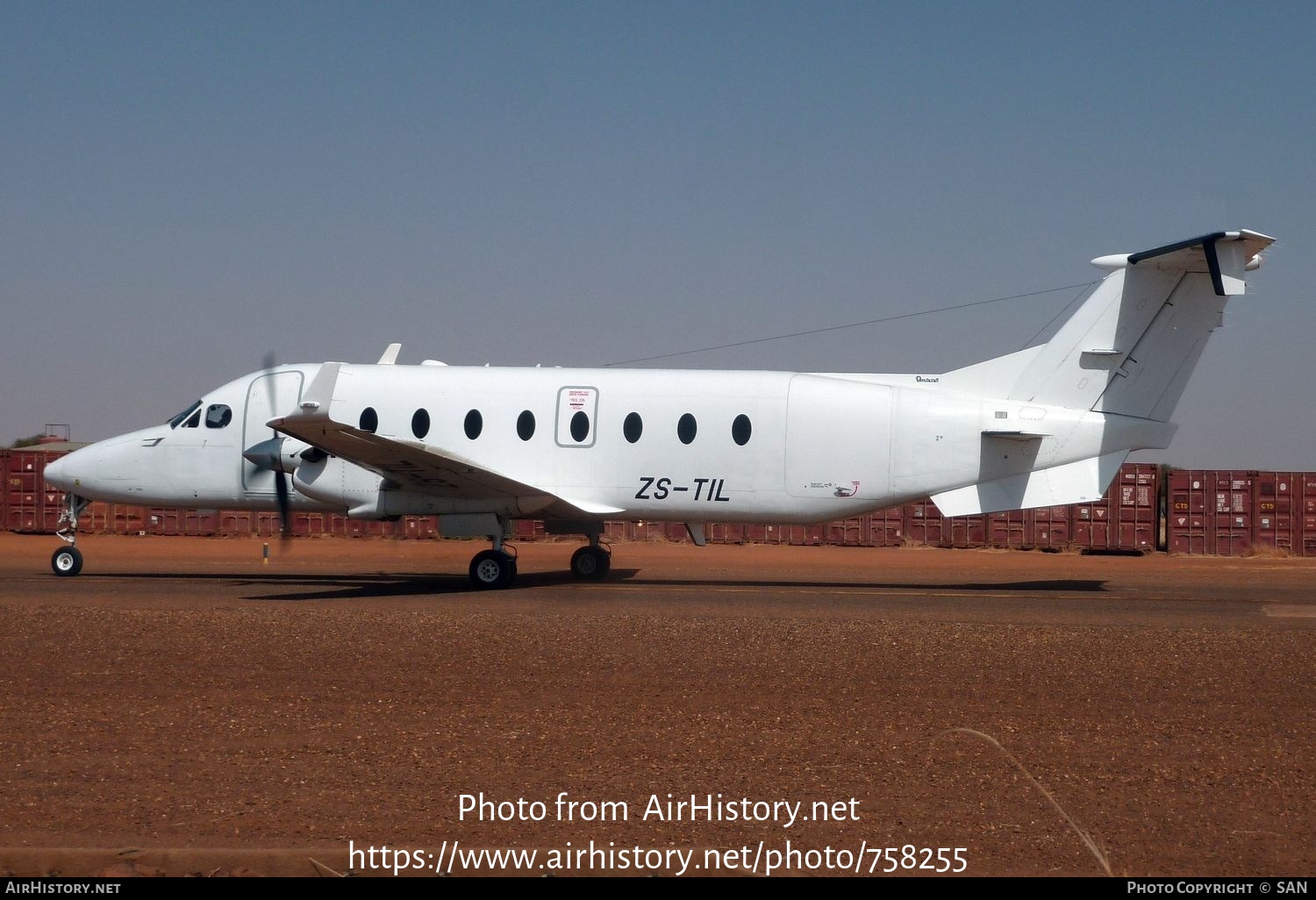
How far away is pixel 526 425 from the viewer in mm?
21312

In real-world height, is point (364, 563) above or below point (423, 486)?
below

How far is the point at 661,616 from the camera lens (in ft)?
52.3

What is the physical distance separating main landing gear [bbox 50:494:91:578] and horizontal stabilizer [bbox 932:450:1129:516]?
52.5 feet

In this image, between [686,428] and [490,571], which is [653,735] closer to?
[490,571]

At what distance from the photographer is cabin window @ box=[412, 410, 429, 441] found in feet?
70.4

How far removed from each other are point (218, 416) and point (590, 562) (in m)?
7.62

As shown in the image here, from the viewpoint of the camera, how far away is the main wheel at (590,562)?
22906 mm

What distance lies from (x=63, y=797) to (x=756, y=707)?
532 cm

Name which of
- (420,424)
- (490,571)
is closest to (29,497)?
(420,424)

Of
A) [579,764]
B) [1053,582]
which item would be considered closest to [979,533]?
[1053,582]

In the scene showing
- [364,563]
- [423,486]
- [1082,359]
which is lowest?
[364,563]

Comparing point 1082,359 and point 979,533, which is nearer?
point 1082,359

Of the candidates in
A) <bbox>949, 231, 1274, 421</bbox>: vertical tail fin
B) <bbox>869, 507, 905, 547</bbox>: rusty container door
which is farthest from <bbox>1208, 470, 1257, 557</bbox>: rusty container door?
<bbox>949, 231, 1274, 421</bbox>: vertical tail fin

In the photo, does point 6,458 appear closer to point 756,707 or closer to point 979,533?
point 979,533
